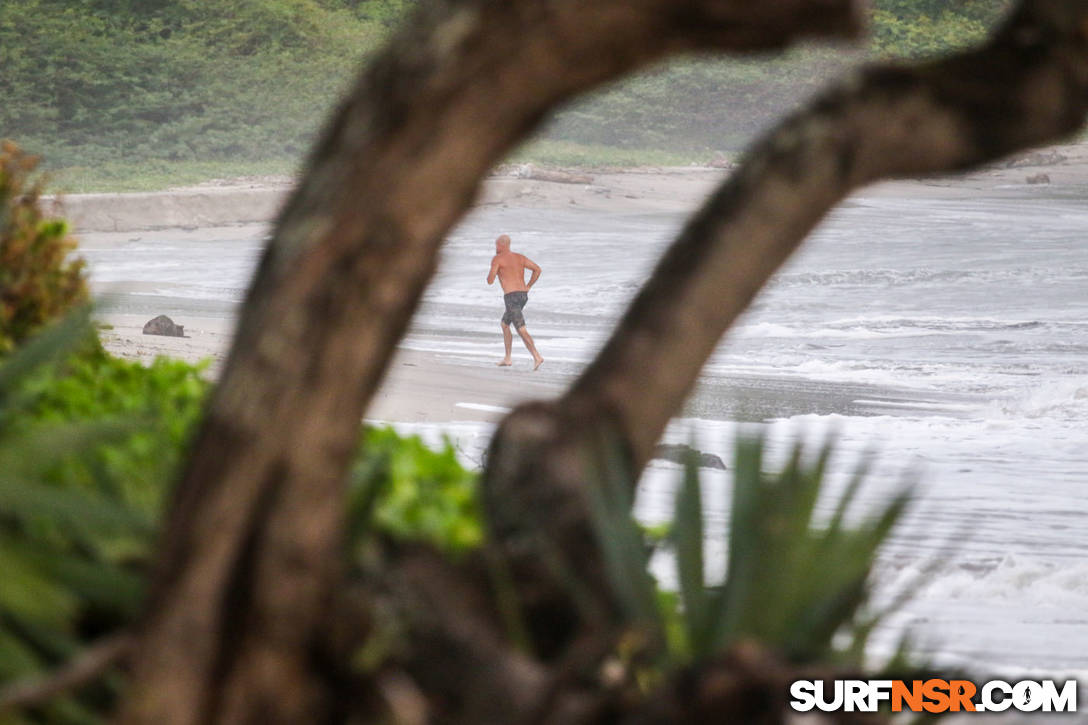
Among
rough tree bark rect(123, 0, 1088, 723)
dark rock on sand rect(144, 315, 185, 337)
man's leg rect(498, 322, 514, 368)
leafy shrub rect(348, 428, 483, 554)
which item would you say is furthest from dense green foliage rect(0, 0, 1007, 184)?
rough tree bark rect(123, 0, 1088, 723)

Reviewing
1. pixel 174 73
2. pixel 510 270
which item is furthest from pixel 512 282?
pixel 174 73

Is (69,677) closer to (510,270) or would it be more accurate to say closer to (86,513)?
(86,513)

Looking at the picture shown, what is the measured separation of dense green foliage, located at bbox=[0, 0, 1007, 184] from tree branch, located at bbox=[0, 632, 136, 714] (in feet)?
125

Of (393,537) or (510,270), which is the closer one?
→ (393,537)

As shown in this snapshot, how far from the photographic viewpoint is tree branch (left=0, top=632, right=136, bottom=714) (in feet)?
5.66

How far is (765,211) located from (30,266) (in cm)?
224

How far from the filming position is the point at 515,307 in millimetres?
15391

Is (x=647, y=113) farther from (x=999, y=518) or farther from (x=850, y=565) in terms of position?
(x=850, y=565)

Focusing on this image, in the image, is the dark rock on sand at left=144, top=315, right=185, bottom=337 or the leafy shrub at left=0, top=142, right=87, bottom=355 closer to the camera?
the leafy shrub at left=0, top=142, right=87, bottom=355

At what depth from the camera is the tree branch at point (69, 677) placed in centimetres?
173

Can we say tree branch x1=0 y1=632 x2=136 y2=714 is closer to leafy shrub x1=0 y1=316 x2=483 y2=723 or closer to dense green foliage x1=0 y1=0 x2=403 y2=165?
leafy shrub x1=0 y1=316 x2=483 y2=723

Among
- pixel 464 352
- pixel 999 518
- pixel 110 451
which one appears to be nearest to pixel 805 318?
pixel 464 352

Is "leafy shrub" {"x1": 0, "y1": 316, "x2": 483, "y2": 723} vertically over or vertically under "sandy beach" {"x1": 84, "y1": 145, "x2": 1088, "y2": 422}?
over

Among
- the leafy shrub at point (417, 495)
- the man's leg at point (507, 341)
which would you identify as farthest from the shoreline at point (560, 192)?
the leafy shrub at point (417, 495)
